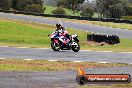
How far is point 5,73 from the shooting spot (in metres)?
13.1

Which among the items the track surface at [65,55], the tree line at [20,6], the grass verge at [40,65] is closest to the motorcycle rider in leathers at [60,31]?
the track surface at [65,55]

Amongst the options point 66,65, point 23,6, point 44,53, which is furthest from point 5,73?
point 23,6

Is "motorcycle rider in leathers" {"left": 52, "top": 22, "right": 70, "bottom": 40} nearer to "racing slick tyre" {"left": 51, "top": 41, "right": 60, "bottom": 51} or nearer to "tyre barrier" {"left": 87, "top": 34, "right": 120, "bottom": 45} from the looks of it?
"racing slick tyre" {"left": 51, "top": 41, "right": 60, "bottom": 51}

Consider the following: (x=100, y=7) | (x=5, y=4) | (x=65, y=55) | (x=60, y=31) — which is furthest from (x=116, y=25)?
(x=100, y=7)

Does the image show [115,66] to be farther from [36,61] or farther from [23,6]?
[23,6]

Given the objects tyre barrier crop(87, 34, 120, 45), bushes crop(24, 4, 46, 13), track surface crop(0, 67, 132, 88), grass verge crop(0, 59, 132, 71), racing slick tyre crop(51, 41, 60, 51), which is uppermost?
track surface crop(0, 67, 132, 88)

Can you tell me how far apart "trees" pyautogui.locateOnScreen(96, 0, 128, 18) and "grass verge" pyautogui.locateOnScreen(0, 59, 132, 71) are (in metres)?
61.4

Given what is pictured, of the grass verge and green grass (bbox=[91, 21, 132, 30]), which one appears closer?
the grass verge

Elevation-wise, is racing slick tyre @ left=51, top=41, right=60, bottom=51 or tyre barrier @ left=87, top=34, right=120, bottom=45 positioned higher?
racing slick tyre @ left=51, top=41, right=60, bottom=51

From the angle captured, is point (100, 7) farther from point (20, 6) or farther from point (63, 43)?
point (63, 43)

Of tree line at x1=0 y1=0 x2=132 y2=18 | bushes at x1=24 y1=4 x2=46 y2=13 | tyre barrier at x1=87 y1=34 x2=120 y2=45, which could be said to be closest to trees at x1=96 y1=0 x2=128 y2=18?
tree line at x1=0 y1=0 x2=132 y2=18

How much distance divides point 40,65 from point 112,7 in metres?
65.0

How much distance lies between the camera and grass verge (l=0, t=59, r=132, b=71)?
575 inches

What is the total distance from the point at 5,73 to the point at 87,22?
119 ft
